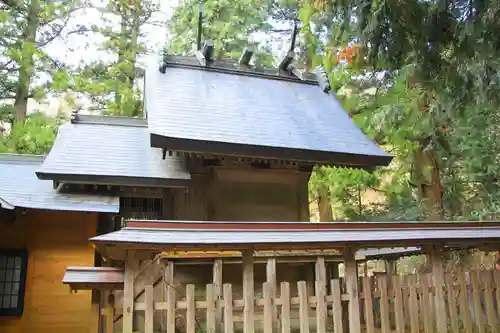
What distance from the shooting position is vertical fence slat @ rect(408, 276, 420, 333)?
568cm

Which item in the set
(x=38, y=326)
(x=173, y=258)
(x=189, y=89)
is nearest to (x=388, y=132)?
(x=189, y=89)

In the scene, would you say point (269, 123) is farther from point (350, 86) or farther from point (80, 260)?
point (350, 86)

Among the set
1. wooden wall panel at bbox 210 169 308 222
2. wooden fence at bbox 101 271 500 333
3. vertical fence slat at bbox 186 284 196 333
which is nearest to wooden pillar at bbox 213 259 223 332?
wooden fence at bbox 101 271 500 333

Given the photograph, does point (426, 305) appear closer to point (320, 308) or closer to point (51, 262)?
point (320, 308)

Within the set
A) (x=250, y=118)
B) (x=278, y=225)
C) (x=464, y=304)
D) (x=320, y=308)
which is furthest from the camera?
(x=250, y=118)

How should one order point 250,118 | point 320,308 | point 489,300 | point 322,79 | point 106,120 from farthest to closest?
point 322,79
point 106,120
point 250,118
point 489,300
point 320,308

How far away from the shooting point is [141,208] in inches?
332

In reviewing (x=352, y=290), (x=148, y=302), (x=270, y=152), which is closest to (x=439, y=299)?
(x=352, y=290)

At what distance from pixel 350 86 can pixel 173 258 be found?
28.6 feet

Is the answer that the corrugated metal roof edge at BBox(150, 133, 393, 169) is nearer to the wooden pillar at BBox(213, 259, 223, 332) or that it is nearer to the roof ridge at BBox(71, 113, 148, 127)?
the wooden pillar at BBox(213, 259, 223, 332)

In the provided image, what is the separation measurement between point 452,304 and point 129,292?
13.7 feet

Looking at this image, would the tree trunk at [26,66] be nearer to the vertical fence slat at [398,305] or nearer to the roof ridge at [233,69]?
the roof ridge at [233,69]

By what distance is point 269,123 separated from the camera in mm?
9219

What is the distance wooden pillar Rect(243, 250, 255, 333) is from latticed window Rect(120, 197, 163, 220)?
343 centimetres
